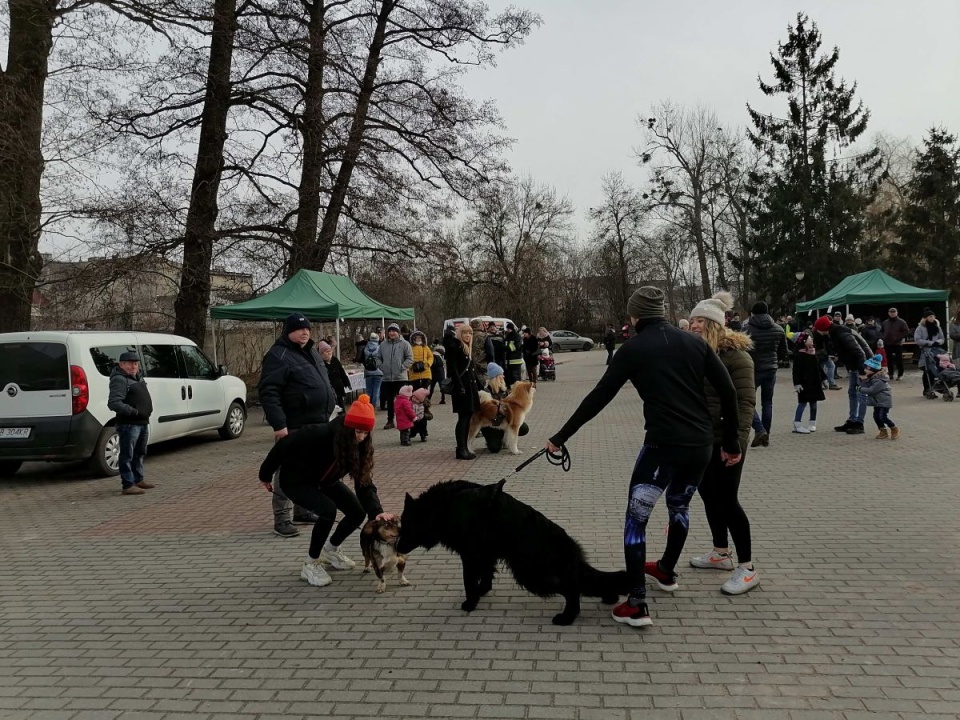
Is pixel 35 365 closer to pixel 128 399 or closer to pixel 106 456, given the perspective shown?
pixel 106 456

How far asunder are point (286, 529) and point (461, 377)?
3.87 m

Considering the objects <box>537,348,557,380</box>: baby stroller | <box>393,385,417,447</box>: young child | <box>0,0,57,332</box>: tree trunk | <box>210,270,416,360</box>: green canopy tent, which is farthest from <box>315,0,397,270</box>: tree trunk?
<box>393,385,417,447</box>: young child

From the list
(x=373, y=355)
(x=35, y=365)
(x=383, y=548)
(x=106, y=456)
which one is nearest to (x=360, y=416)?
(x=383, y=548)

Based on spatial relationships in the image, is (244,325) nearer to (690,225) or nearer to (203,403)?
(203,403)

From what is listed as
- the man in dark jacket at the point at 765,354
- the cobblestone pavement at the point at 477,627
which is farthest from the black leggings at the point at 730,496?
the man in dark jacket at the point at 765,354

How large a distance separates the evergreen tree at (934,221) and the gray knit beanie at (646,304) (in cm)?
3717

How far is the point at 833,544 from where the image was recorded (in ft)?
17.3

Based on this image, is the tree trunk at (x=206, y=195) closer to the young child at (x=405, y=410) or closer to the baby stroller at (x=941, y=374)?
the young child at (x=405, y=410)

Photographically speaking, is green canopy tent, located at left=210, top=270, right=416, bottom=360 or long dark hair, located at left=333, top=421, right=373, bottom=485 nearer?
long dark hair, located at left=333, top=421, right=373, bottom=485

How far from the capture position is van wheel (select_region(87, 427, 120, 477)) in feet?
29.6

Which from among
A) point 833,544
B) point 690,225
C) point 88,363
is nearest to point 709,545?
point 833,544

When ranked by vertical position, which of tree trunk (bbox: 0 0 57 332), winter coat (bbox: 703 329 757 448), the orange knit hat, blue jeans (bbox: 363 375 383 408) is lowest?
blue jeans (bbox: 363 375 383 408)

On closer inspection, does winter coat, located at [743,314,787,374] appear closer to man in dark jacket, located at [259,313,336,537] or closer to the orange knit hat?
man in dark jacket, located at [259,313,336,537]

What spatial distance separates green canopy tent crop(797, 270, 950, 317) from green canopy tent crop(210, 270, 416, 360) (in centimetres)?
1368
